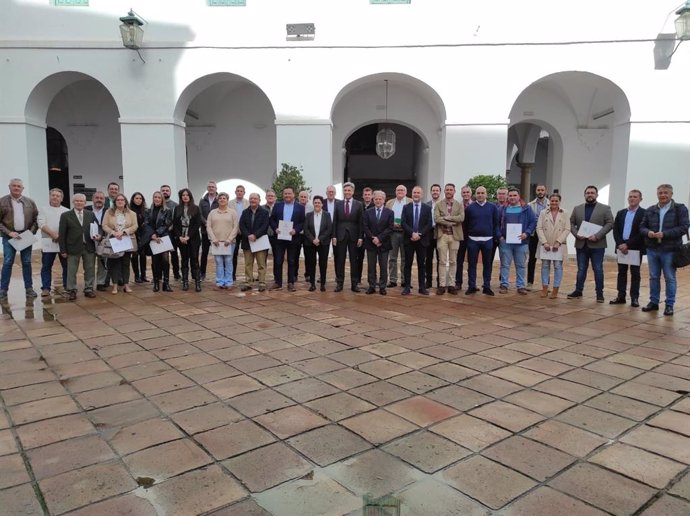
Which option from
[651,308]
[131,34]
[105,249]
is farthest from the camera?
[131,34]

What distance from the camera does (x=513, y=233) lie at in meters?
7.79

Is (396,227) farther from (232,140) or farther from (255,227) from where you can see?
(232,140)

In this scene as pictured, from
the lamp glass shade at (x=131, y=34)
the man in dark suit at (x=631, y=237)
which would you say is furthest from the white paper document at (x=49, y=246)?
the man in dark suit at (x=631, y=237)

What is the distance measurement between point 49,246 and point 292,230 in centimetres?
348

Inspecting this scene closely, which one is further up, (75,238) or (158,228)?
(158,228)

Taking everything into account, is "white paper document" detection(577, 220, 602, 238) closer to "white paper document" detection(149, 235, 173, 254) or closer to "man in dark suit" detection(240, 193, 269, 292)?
"man in dark suit" detection(240, 193, 269, 292)

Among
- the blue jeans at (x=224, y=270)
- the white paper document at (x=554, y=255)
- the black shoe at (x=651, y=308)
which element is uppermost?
the white paper document at (x=554, y=255)

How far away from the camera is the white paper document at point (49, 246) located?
24.1 feet

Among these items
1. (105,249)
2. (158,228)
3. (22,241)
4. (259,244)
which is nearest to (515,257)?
(259,244)

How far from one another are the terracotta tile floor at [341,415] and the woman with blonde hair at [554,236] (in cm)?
150

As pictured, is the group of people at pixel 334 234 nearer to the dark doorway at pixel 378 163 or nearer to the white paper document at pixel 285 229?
the white paper document at pixel 285 229

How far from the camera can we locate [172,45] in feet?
38.1

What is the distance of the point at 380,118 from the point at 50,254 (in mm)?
9351

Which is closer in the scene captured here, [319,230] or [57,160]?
[319,230]
